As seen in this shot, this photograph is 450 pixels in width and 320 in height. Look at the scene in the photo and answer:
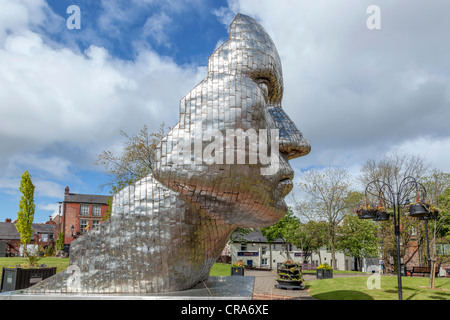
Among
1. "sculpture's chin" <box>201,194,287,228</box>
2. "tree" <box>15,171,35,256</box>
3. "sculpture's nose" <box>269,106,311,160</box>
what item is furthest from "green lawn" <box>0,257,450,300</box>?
"sculpture's nose" <box>269,106,311,160</box>

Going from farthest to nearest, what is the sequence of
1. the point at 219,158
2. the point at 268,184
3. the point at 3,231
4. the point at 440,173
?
the point at 3,231
the point at 440,173
the point at 268,184
the point at 219,158

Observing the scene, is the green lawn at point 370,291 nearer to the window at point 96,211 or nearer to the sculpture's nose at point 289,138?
the sculpture's nose at point 289,138

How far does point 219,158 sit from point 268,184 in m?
0.91

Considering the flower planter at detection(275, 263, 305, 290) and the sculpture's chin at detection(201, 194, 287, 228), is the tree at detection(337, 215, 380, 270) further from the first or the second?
the sculpture's chin at detection(201, 194, 287, 228)

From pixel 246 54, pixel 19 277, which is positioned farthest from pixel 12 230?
pixel 246 54

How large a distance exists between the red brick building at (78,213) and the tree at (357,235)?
39.1 metres

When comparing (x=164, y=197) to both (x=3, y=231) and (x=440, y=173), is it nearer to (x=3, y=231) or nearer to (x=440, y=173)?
(x=440, y=173)

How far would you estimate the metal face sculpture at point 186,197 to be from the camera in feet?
15.3

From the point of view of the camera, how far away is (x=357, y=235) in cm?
3369

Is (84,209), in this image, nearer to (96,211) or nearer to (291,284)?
(96,211)

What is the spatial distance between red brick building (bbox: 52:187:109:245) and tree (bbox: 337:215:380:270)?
39.1 m
